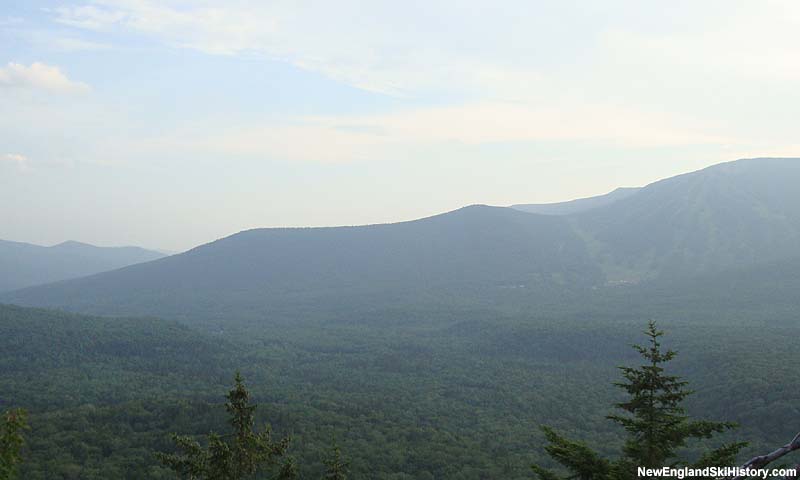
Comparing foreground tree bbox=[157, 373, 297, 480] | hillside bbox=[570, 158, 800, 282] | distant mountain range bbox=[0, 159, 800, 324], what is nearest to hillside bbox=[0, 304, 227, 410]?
distant mountain range bbox=[0, 159, 800, 324]

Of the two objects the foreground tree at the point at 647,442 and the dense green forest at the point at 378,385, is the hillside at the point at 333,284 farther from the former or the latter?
the foreground tree at the point at 647,442

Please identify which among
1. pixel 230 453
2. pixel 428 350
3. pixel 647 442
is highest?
pixel 647 442

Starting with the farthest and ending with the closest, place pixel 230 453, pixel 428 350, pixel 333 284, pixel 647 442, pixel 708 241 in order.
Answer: pixel 333 284
pixel 708 241
pixel 428 350
pixel 230 453
pixel 647 442

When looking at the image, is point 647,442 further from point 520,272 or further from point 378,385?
point 520,272

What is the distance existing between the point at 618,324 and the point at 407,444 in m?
64.7

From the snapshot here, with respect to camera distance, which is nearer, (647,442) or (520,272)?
(647,442)

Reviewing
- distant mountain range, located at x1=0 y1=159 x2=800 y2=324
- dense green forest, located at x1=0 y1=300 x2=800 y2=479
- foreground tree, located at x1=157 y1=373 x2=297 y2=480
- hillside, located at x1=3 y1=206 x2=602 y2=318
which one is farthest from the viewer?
hillside, located at x1=3 y1=206 x2=602 y2=318

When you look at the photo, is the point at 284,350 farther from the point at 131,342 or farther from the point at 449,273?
the point at 449,273

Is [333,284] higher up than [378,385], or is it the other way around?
[333,284]

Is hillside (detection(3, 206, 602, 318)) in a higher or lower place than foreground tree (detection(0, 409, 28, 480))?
lower

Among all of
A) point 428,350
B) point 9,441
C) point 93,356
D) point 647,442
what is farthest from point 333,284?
point 647,442

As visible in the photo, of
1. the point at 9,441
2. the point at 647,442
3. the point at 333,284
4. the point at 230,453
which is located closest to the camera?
the point at 647,442

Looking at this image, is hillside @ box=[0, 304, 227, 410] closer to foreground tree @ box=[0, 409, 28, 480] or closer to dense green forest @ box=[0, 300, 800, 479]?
dense green forest @ box=[0, 300, 800, 479]

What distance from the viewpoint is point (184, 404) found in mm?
62250
